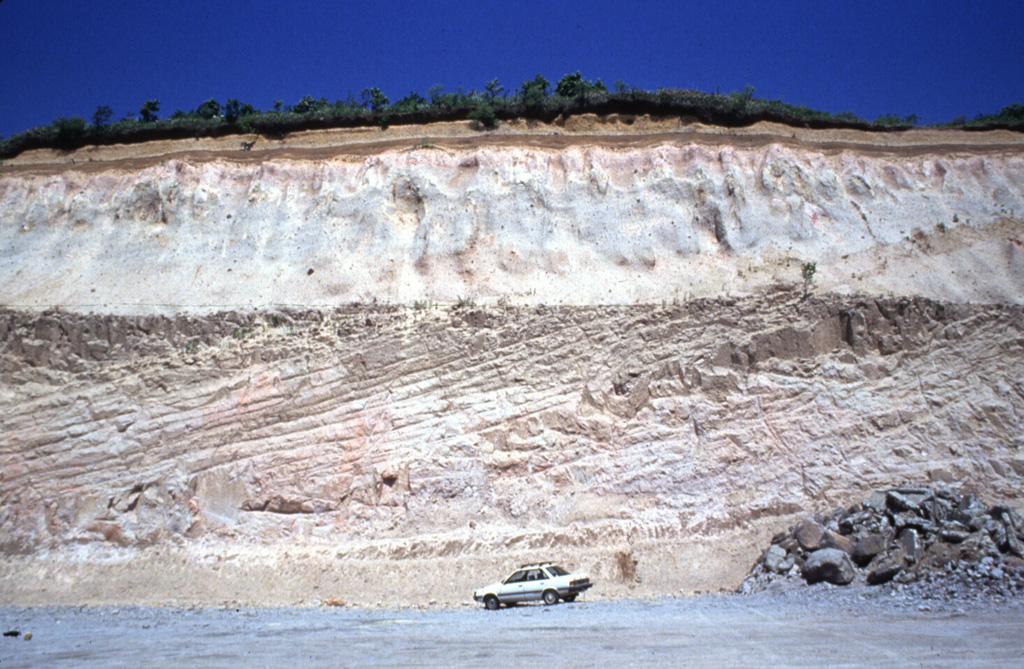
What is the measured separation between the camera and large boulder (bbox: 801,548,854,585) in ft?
42.5

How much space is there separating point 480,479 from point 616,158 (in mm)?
10313

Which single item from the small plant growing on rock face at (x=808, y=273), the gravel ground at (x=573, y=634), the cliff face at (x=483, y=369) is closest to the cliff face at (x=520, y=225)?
the cliff face at (x=483, y=369)

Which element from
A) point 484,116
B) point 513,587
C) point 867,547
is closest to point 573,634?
point 513,587

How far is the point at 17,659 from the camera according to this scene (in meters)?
9.10

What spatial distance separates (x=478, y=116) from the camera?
22.8 meters

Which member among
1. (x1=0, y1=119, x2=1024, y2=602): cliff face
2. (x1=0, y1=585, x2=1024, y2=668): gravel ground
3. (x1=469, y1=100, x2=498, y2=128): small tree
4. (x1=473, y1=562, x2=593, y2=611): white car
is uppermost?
(x1=469, y1=100, x2=498, y2=128): small tree

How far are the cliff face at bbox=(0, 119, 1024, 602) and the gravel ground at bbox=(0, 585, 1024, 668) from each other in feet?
7.64

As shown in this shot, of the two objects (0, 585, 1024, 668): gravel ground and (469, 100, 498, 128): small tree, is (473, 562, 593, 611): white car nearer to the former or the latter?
(0, 585, 1024, 668): gravel ground

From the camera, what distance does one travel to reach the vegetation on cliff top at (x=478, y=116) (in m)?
23.0

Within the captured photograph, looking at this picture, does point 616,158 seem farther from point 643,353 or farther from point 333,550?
point 333,550

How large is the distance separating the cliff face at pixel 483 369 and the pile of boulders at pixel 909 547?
112 centimetres

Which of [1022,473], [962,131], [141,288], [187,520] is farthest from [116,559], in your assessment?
→ [962,131]

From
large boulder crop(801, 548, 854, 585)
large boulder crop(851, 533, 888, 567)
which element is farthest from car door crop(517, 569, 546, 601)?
large boulder crop(851, 533, 888, 567)

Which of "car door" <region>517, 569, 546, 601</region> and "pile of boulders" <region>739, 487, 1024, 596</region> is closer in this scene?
"pile of boulders" <region>739, 487, 1024, 596</region>
